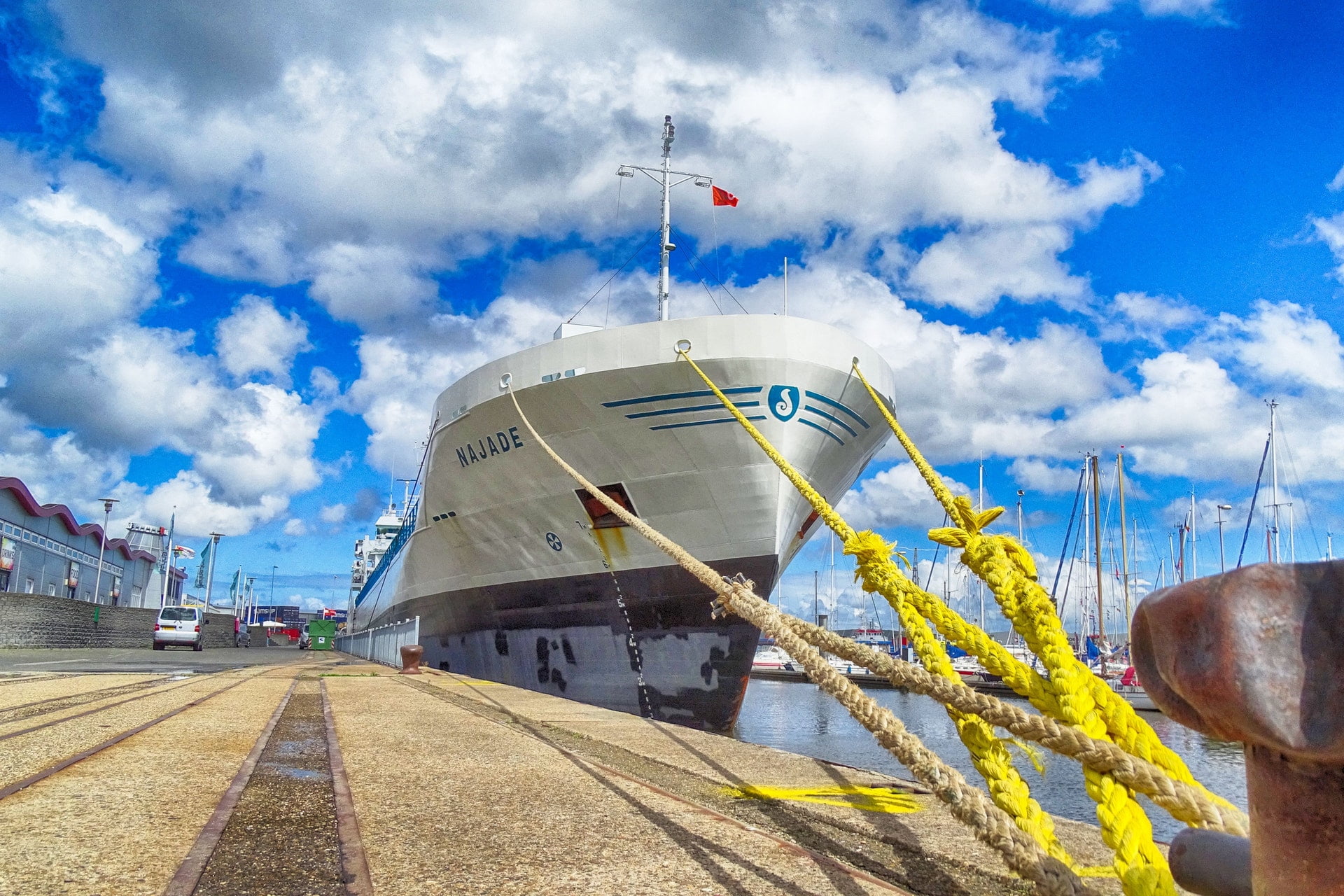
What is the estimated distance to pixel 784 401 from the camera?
1056 centimetres

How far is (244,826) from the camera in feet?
10.5

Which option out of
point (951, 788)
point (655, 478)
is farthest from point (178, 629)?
point (951, 788)

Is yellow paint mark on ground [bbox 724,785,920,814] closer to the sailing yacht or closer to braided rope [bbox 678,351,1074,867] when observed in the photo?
braided rope [bbox 678,351,1074,867]

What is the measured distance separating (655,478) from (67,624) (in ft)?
95.2

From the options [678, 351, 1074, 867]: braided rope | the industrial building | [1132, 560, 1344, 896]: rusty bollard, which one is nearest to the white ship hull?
[678, 351, 1074, 867]: braided rope

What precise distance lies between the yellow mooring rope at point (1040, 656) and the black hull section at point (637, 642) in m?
6.02

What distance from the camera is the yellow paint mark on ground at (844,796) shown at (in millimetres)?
4090

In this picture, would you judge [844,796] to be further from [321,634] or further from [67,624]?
[321,634]

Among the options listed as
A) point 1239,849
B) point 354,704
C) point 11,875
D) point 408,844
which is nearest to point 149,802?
point 11,875

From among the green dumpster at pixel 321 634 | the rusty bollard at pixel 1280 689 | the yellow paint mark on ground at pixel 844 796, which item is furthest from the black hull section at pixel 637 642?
the green dumpster at pixel 321 634

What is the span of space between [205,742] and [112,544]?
6460cm

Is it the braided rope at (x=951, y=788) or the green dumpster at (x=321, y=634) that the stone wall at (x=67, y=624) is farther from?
the braided rope at (x=951, y=788)

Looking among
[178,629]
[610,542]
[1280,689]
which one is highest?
[610,542]

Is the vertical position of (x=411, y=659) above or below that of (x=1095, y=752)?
below
